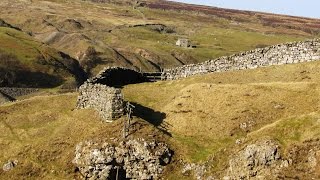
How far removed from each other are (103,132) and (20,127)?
11.4 m

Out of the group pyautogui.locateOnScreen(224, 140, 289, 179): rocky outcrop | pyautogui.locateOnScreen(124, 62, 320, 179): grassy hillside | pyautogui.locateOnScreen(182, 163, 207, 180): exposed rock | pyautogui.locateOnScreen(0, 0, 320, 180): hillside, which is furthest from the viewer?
pyautogui.locateOnScreen(124, 62, 320, 179): grassy hillside

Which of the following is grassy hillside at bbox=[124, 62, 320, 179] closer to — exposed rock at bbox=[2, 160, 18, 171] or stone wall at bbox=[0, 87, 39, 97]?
exposed rock at bbox=[2, 160, 18, 171]

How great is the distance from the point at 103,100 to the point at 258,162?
59.0 feet

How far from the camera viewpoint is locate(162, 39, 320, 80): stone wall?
186ft

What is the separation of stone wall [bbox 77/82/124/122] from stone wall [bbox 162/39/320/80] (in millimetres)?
16502

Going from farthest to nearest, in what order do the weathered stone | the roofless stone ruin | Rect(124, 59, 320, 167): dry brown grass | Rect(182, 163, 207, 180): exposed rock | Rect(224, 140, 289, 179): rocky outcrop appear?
the roofless stone ruin → Rect(124, 59, 320, 167): dry brown grass → Rect(182, 163, 207, 180): exposed rock → the weathered stone → Rect(224, 140, 289, 179): rocky outcrop

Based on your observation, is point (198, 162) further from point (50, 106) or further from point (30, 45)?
point (30, 45)

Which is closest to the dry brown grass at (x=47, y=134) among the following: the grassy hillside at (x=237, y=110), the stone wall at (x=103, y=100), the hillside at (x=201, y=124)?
the hillside at (x=201, y=124)

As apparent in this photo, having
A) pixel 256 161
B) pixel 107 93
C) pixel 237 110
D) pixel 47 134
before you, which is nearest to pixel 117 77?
pixel 107 93

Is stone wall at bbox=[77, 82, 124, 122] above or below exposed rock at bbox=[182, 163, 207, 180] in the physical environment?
above

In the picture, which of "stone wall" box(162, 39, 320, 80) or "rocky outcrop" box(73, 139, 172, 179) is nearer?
"rocky outcrop" box(73, 139, 172, 179)

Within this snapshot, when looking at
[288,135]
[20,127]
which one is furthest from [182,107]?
[20,127]

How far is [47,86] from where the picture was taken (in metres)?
125

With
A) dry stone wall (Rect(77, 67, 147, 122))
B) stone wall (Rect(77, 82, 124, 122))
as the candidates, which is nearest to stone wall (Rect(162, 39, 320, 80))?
dry stone wall (Rect(77, 67, 147, 122))
